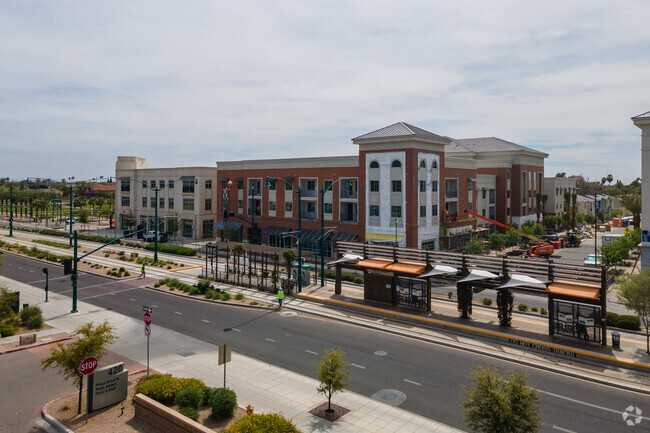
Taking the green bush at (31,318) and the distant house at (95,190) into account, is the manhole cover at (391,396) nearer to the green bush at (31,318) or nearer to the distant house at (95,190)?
the green bush at (31,318)

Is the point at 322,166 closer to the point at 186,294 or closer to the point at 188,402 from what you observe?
the point at 186,294

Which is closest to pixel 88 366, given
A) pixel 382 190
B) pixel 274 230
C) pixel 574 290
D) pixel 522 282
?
pixel 522 282

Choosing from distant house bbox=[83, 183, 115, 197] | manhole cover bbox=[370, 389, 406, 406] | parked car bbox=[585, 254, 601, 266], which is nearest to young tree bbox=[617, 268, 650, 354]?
manhole cover bbox=[370, 389, 406, 406]

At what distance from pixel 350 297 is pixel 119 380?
1950cm

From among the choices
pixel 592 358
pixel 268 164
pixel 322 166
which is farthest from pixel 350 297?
pixel 268 164

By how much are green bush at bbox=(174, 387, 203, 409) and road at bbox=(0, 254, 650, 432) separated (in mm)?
5327

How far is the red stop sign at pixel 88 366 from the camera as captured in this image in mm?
14328

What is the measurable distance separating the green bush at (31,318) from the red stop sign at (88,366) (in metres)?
14.0

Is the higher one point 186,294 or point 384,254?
point 384,254

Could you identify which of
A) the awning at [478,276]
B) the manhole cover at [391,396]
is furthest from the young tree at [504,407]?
the awning at [478,276]

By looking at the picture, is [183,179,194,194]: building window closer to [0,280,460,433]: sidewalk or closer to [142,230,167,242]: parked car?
[142,230,167,242]: parked car

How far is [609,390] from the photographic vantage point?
1739cm

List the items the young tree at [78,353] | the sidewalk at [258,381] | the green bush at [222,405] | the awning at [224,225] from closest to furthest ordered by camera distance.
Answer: the green bush at [222,405] < the sidewalk at [258,381] < the young tree at [78,353] < the awning at [224,225]

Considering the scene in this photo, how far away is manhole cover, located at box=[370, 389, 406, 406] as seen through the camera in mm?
16000
